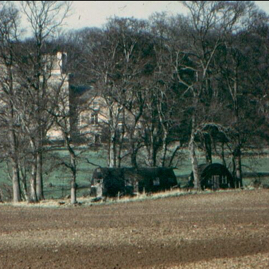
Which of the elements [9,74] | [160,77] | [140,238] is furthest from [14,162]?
[140,238]

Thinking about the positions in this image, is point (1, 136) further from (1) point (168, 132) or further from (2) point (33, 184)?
(1) point (168, 132)

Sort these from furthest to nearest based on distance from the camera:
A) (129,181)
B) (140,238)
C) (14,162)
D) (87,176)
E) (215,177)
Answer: (87,176) → (215,177) → (129,181) → (14,162) → (140,238)

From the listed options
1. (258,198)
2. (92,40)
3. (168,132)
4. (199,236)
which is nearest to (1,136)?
(92,40)

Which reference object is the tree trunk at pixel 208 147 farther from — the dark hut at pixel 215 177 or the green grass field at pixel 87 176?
the dark hut at pixel 215 177

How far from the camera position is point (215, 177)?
4453 centimetres

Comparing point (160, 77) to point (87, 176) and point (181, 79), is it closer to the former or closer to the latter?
point (181, 79)

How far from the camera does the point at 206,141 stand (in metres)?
46.8

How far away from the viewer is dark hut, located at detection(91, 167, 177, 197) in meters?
38.8

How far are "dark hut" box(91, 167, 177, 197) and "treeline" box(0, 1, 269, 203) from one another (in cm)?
235

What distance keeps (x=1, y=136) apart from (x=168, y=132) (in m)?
13.8

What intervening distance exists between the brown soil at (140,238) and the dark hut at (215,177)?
55.5 feet

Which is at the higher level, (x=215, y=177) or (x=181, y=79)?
(x=181, y=79)

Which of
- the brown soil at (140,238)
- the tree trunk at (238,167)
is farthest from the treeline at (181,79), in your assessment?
the brown soil at (140,238)

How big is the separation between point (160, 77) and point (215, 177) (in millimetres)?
8341
